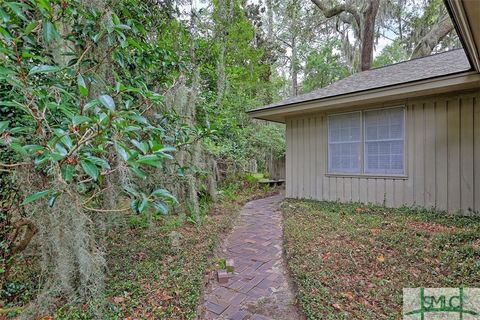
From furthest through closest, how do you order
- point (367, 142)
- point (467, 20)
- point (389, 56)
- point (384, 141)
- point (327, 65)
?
point (389, 56)
point (327, 65)
point (367, 142)
point (384, 141)
point (467, 20)

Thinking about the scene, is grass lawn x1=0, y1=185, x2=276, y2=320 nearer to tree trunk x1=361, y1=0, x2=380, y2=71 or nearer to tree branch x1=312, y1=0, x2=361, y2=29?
tree trunk x1=361, y1=0, x2=380, y2=71

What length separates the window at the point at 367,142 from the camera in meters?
4.86

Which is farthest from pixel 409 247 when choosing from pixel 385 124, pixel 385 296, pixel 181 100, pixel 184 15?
pixel 184 15

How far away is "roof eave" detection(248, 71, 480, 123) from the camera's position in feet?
12.6

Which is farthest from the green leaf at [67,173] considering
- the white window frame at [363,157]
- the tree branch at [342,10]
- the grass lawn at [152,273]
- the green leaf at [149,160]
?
the tree branch at [342,10]

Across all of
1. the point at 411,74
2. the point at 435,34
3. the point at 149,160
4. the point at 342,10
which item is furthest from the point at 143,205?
the point at 435,34

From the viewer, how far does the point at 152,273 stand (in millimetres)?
2633

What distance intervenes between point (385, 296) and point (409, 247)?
1192 mm

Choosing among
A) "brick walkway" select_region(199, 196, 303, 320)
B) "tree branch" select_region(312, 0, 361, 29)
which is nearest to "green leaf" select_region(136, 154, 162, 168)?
"brick walkway" select_region(199, 196, 303, 320)

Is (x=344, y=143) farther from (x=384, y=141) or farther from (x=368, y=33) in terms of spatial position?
(x=368, y=33)

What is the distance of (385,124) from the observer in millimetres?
4988

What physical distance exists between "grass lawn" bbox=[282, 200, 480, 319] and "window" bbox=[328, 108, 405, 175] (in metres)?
1.09

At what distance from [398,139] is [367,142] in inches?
21.6

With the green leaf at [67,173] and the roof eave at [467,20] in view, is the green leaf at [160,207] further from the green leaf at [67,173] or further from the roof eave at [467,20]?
the roof eave at [467,20]
